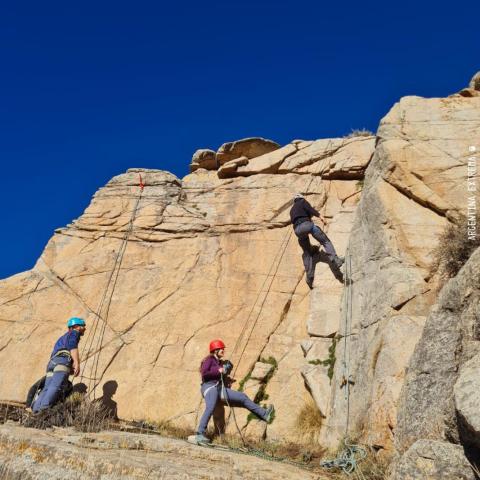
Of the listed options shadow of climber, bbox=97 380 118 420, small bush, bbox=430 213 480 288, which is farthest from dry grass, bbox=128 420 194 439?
small bush, bbox=430 213 480 288

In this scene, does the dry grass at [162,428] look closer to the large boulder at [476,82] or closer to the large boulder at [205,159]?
the large boulder at [205,159]

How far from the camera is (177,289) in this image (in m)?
13.8

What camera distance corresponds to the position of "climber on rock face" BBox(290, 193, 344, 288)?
12.2 meters

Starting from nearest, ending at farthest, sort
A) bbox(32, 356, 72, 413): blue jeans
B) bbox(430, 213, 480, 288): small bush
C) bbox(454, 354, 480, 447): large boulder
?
1. bbox(454, 354, 480, 447): large boulder
2. bbox(430, 213, 480, 288): small bush
3. bbox(32, 356, 72, 413): blue jeans

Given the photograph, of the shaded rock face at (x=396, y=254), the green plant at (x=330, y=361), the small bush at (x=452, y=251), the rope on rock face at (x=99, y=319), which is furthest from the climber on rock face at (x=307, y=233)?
the rope on rock face at (x=99, y=319)

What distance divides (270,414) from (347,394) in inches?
76.8

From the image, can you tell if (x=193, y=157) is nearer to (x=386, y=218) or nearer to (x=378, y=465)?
(x=386, y=218)

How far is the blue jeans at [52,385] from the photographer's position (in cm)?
1045

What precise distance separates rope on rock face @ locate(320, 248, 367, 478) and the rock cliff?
0.05 metres

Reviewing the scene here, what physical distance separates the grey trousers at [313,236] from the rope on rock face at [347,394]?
0.38 m

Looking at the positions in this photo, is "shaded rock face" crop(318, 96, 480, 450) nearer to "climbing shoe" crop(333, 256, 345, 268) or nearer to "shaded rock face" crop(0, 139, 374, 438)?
"climbing shoe" crop(333, 256, 345, 268)

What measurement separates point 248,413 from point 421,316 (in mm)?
4138

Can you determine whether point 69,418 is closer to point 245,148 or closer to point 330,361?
point 330,361

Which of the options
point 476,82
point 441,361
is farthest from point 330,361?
point 476,82
